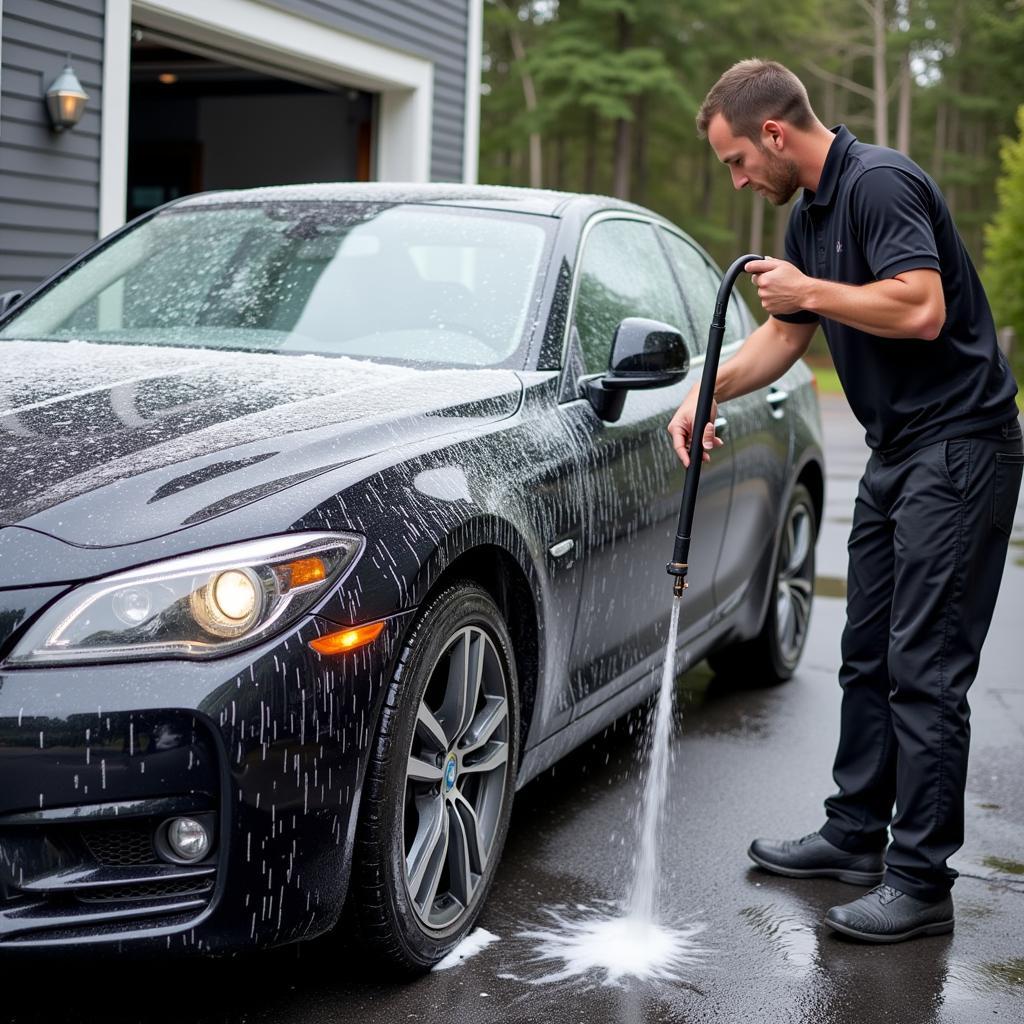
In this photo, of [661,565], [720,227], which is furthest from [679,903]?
[720,227]

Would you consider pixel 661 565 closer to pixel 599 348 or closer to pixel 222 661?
pixel 599 348

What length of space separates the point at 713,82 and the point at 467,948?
49703mm

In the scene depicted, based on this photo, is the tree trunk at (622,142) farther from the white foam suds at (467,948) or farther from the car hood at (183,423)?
the white foam suds at (467,948)

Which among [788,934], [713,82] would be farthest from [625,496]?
[713,82]

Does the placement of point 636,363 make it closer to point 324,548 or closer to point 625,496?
point 625,496

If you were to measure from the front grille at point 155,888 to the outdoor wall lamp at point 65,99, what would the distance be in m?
6.78

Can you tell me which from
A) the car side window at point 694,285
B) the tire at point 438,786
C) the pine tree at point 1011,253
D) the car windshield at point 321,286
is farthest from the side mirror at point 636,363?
the pine tree at point 1011,253

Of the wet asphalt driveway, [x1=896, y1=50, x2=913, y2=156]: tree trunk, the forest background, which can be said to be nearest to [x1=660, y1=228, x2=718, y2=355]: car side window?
the wet asphalt driveway

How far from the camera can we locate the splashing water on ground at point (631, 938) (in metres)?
3.14

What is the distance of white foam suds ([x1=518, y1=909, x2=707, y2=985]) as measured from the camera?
3123mm

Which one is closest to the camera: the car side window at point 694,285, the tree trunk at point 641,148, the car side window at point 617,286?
the car side window at point 617,286

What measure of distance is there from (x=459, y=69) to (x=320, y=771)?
452 inches

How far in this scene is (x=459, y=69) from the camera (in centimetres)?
1316

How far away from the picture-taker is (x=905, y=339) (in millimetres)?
3338
